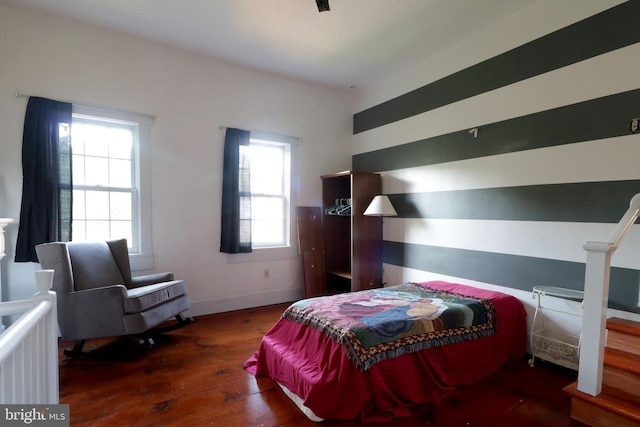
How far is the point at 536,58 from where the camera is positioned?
2631 millimetres

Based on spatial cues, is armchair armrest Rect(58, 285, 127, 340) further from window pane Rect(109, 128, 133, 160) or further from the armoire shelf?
the armoire shelf

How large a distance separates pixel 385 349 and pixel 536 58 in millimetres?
2640

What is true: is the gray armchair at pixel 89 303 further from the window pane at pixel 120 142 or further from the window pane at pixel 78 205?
the window pane at pixel 120 142

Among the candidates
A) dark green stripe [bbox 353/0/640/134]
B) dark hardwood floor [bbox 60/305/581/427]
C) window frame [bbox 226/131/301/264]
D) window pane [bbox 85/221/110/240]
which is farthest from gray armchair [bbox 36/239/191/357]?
dark green stripe [bbox 353/0/640/134]

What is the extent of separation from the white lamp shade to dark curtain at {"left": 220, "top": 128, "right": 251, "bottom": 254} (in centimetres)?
152

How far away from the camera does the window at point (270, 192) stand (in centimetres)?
409

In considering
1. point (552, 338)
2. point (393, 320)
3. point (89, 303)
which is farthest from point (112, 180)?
point (552, 338)

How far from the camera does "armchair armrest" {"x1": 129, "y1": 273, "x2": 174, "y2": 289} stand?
9.93 feet

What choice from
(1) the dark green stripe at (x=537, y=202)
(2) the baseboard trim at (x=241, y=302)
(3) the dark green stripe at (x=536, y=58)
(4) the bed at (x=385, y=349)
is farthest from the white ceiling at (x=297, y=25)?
→ (2) the baseboard trim at (x=241, y=302)

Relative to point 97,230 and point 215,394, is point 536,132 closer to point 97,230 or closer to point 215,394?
point 215,394

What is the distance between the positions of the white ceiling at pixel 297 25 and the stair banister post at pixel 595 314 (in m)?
2.17

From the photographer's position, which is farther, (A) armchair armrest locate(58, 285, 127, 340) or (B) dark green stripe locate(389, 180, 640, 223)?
(A) armchair armrest locate(58, 285, 127, 340)

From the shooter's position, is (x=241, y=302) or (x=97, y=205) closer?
(x=97, y=205)

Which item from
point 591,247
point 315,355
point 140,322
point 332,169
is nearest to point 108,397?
point 140,322
